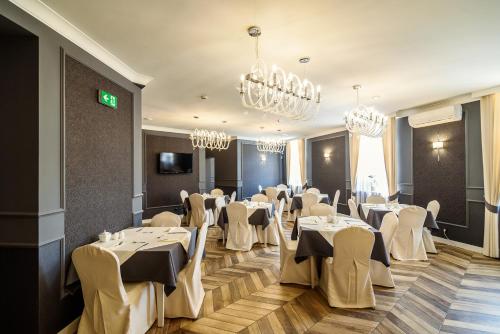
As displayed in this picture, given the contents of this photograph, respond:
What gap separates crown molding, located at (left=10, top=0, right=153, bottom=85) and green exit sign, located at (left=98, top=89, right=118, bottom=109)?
1.27ft

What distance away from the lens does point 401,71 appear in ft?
11.8

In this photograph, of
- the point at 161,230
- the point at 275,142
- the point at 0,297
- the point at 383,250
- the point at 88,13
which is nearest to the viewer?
the point at 0,297

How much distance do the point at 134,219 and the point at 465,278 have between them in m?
4.80

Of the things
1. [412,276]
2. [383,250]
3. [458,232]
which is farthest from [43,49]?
[458,232]

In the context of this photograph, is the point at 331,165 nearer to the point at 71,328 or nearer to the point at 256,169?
the point at 256,169

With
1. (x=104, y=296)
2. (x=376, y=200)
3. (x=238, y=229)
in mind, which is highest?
(x=376, y=200)

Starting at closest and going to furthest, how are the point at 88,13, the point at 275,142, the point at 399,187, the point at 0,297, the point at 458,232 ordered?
the point at 0,297 < the point at 88,13 < the point at 458,232 < the point at 399,187 < the point at 275,142

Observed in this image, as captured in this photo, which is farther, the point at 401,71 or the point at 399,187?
the point at 399,187

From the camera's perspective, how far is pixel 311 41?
2.74 m

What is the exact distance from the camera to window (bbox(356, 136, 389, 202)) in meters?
6.91

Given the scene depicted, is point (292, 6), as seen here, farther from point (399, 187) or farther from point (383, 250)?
point (399, 187)

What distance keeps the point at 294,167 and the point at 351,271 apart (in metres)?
8.25

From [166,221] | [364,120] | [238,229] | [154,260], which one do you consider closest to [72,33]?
[154,260]

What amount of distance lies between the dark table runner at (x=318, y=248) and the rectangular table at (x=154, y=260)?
134cm
